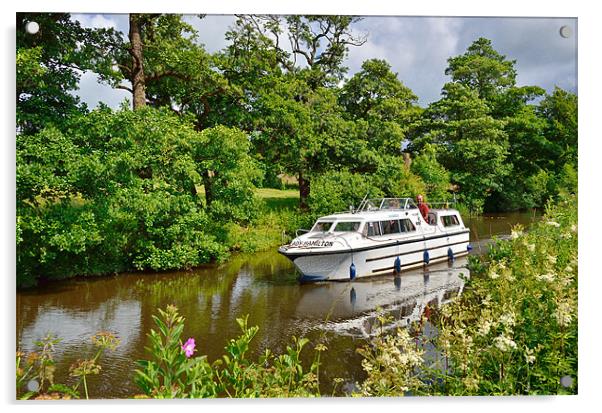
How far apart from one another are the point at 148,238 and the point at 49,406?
5.41m

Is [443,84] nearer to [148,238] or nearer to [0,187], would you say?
[0,187]

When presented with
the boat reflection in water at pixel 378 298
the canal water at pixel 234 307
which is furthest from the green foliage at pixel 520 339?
the boat reflection in water at pixel 378 298

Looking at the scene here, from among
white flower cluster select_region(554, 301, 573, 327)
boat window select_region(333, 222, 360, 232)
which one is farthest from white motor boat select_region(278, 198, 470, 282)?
white flower cluster select_region(554, 301, 573, 327)

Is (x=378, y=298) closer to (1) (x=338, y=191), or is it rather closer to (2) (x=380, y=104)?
(1) (x=338, y=191)

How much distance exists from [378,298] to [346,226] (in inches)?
67.2

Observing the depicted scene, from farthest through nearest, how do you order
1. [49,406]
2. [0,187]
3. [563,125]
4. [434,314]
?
1. [434,314]
2. [563,125]
3. [0,187]
4. [49,406]

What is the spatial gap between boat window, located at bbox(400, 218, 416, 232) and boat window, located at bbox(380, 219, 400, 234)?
0.35 ft

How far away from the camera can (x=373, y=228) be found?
944 cm

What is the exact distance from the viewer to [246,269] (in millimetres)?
8852

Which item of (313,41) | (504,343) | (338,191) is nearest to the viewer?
(504,343)

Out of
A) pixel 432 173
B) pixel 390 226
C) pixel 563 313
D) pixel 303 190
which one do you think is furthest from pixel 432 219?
pixel 563 313

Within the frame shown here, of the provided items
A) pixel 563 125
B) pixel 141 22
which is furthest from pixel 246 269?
pixel 563 125

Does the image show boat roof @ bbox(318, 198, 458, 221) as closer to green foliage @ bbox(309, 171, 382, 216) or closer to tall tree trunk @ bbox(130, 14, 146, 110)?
green foliage @ bbox(309, 171, 382, 216)

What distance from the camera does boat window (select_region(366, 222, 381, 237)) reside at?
9.25m
